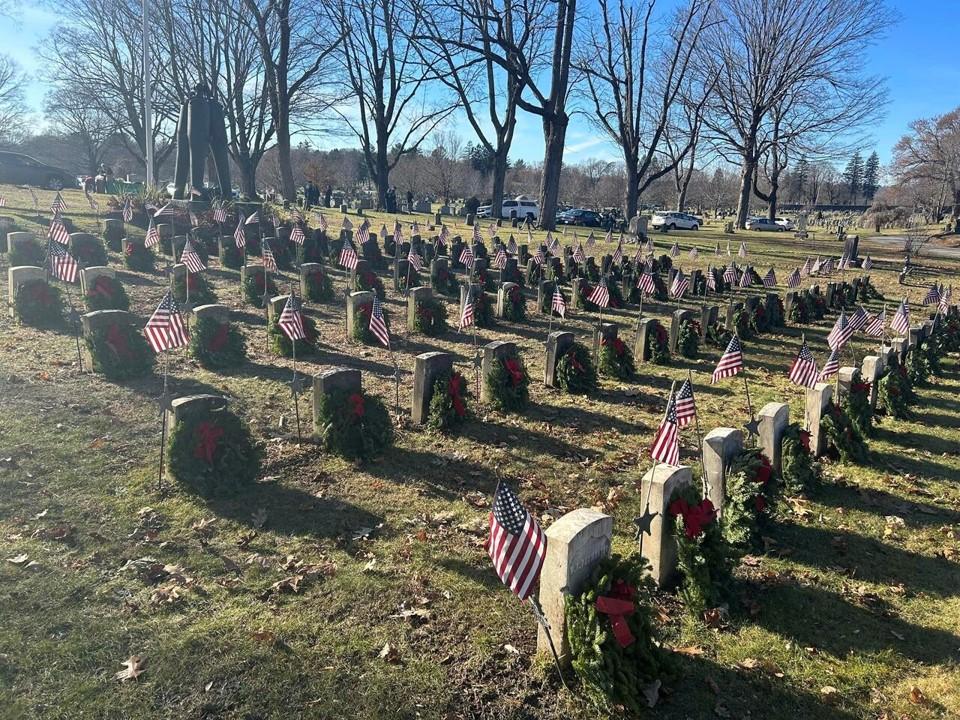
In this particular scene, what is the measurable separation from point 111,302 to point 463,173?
79.2 meters

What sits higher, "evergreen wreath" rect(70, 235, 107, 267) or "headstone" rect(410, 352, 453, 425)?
"evergreen wreath" rect(70, 235, 107, 267)

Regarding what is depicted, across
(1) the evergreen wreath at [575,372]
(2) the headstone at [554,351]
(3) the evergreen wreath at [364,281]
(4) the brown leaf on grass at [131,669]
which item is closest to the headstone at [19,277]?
(3) the evergreen wreath at [364,281]

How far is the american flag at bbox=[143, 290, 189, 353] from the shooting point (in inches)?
316

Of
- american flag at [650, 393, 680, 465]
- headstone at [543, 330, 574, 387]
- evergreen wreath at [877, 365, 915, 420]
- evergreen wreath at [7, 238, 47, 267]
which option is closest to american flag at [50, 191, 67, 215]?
evergreen wreath at [7, 238, 47, 267]

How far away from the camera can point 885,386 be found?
9.10 metres

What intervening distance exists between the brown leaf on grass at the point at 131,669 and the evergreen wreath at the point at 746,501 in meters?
4.41

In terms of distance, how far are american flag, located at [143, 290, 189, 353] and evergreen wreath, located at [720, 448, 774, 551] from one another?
21.8ft

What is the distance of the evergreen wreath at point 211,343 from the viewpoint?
9930mm

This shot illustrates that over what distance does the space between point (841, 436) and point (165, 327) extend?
8.18m

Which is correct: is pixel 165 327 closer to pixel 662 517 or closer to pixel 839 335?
pixel 662 517

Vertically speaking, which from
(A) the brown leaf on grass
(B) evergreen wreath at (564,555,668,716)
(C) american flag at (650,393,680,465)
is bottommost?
(A) the brown leaf on grass

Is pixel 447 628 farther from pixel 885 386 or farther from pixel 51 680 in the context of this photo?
pixel 885 386

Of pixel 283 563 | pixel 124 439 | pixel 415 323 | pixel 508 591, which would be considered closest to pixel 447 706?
pixel 508 591

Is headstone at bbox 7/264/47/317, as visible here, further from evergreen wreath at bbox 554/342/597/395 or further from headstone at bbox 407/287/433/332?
evergreen wreath at bbox 554/342/597/395
